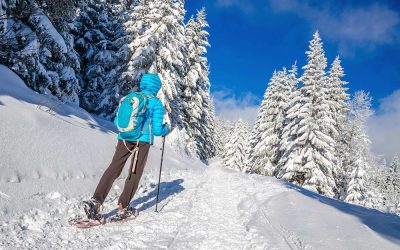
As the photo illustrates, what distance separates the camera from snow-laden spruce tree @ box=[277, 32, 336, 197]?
2400 cm

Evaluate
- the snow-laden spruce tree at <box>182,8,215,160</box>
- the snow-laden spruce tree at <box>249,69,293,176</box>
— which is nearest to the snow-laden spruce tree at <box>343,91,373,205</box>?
the snow-laden spruce tree at <box>249,69,293,176</box>

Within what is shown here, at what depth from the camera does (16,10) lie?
473 inches

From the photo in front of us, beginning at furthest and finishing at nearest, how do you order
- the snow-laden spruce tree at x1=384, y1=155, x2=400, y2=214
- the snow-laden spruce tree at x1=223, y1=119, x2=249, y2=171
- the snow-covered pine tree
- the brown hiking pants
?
the snow-laden spruce tree at x1=384, y1=155, x2=400, y2=214
the snow-laden spruce tree at x1=223, y1=119, x2=249, y2=171
the snow-covered pine tree
the brown hiking pants

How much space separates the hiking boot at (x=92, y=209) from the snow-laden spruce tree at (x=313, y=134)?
69.1ft

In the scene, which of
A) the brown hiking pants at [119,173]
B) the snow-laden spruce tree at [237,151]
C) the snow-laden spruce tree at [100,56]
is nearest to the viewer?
the brown hiking pants at [119,173]

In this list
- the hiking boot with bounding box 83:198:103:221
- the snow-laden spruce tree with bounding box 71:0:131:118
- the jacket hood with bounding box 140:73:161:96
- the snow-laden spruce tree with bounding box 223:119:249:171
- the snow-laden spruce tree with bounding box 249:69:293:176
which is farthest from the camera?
the snow-laden spruce tree with bounding box 223:119:249:171

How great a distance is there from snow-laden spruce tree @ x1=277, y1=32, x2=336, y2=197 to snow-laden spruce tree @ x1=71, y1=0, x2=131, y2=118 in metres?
13.7

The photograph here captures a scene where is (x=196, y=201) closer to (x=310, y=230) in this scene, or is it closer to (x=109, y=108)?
(x=310, y=230)

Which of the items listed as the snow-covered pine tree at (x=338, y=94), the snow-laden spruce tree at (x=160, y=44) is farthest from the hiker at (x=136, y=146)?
the snow-covered pine tree at (x=338, y=94)

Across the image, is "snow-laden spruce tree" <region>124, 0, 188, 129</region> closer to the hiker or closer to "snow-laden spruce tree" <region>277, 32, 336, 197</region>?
"snow-laden spruce tree" <region>277, 32, 336, 197</region>

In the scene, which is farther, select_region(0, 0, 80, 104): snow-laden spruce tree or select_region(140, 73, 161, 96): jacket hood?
select_region(0, 0, 80, 104): snow-laden spruce tree

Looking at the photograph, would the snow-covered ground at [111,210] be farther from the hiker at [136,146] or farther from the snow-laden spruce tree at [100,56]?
the snow-laden spruce tree at [100,56]

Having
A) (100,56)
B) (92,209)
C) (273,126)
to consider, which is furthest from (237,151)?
(92,209)

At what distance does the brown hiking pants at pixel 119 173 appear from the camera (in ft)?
16.4
